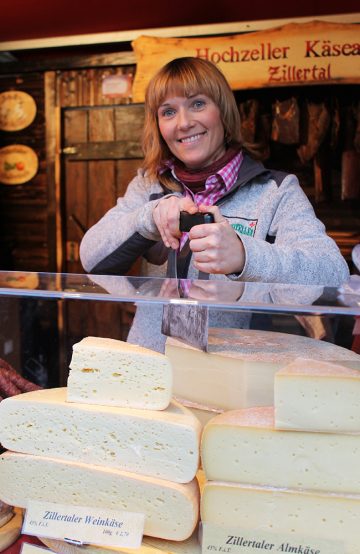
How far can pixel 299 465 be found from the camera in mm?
801

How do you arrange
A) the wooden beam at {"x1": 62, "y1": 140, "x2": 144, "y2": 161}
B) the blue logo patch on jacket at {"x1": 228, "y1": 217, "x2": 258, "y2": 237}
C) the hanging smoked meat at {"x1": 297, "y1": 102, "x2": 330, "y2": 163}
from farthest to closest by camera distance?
the wooden beam at {"x1": 62, "y1": 140, "x2": 144, "y2": 161} < the hanging smoked meat at {"x1": 297, "y1": 102, "x2": 330, "y2": 163} < the blue logo patch on jacket at {"x1": 228, "y1": 217, "x2": 258, "y2": 237}

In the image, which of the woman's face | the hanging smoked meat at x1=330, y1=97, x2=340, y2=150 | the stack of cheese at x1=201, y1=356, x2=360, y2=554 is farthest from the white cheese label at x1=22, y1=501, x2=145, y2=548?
the hanging smoked meat at x1=330, y1=97, x2=340, y2=150

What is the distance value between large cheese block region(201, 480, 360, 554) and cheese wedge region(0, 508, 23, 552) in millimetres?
304

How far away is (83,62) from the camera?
4.37m

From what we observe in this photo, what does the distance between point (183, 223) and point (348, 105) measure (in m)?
3.22

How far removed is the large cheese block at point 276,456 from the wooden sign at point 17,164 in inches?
163

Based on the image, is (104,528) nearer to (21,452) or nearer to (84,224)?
(21,452)

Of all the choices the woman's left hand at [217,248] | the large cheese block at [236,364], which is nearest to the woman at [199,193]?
the woman's left hand at [217,248]

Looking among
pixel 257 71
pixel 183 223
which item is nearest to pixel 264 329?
pixel 183 223

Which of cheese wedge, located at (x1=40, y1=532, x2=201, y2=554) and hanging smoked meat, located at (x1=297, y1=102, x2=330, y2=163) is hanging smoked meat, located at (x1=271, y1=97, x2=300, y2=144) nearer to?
hanging smoked meat, located at (x1=297, y1=102, x2=330, y2=163)

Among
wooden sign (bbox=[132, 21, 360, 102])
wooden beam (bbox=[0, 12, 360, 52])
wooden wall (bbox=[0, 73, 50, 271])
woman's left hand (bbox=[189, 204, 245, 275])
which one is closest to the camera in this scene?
woman's left hand (bbox=[189, 204, 245, 275])

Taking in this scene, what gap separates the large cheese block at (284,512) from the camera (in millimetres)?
793

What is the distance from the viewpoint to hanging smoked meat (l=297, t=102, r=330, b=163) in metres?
3.86

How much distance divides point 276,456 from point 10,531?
1.43 ft
